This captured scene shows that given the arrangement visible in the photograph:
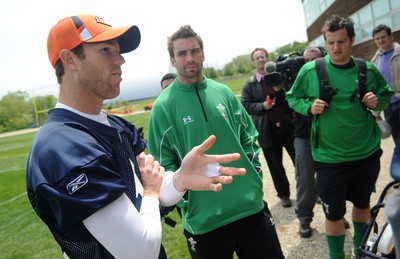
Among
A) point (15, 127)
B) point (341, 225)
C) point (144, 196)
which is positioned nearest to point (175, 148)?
point (144, 196)

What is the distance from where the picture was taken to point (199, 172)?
1577 millimetres

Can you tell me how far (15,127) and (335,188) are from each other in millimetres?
70838

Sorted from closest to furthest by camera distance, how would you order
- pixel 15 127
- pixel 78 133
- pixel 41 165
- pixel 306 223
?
pixel 41 165 → pixel 78 133 → pixel 306 223 → pixel 15 127

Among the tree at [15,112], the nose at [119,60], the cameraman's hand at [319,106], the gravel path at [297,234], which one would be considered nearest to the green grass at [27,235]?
the gravel path at [297,234]

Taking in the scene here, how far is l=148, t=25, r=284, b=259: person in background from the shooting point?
2.31 meters

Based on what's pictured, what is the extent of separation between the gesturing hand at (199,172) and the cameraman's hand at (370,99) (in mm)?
1827

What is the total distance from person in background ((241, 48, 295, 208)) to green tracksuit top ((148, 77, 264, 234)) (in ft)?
7.53

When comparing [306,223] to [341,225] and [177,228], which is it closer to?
[341,225]

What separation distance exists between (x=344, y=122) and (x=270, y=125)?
187 centimetres

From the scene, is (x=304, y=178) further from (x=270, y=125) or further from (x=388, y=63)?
(x=388, y=63)

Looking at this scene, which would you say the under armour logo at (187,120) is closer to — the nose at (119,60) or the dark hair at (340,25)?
the nose at (119,60)

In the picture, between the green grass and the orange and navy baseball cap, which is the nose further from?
the green grass

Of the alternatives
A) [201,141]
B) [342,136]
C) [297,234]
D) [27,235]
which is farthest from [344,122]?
[27,235]

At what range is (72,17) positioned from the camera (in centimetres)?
144
